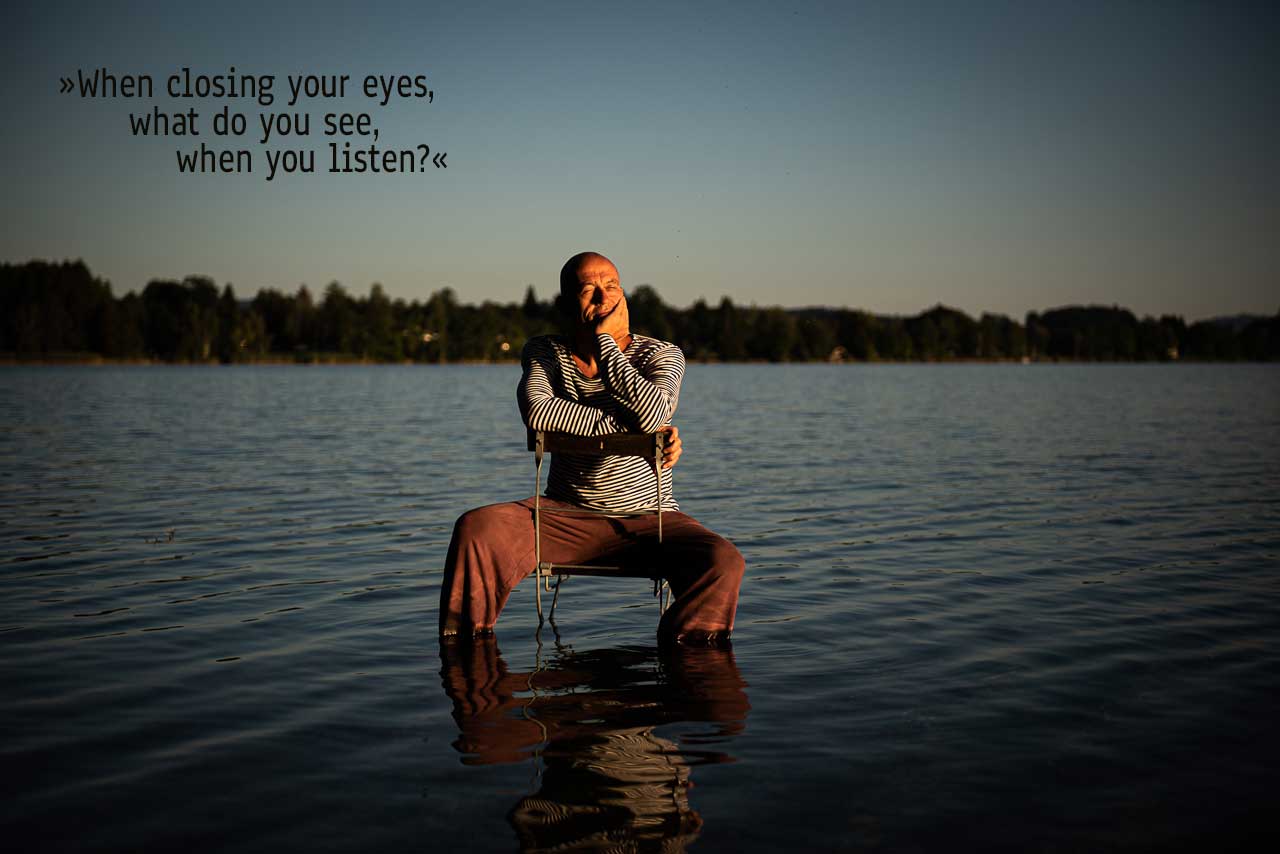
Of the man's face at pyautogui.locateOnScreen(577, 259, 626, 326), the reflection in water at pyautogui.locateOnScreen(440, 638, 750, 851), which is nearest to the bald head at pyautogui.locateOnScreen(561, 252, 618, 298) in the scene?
the man's face at pyautogui.locateOnScreen(577, 259, 626, 326)


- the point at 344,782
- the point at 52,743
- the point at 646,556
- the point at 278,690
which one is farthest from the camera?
the point at 646,556

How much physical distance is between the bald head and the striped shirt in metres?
0.34

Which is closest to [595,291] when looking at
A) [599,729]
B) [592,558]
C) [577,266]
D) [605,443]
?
[577,266]

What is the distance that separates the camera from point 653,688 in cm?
562

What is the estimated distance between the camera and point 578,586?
9031mm

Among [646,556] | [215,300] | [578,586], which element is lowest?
[578,586]

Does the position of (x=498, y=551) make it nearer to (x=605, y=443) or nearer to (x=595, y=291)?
(x=605, y=443)

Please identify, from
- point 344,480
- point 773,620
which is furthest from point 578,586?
point 344,480

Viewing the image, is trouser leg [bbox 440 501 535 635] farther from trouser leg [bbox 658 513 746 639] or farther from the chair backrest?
trouser leg [bbox 658 513 746 639]

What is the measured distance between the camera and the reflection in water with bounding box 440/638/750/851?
12.5 feet

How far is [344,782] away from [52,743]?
1.56m

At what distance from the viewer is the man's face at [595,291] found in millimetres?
6020

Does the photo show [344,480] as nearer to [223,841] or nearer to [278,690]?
[278,690]

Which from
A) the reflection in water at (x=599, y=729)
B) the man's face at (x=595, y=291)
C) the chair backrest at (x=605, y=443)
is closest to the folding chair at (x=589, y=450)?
the chair backrest at (x=605, y=443)
